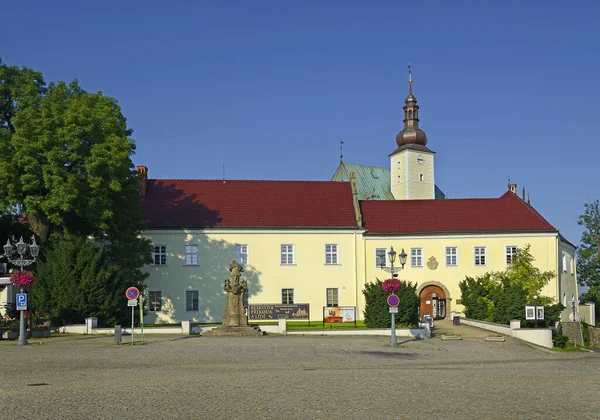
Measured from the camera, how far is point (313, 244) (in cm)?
5288

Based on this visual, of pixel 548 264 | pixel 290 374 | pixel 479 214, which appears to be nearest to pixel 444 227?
pixel 479 214

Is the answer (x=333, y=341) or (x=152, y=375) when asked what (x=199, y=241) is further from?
(x=152, y=375)

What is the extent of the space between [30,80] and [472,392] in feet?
106

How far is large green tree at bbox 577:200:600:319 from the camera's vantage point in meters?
66.8

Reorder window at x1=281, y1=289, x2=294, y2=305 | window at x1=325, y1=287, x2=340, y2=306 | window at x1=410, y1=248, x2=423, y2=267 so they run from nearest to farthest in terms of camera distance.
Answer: window at x1=281, y1=289, x2=294, y2=305 → window at x1=325, y1=287, x2=340, y2=306 → window at x1=410, y1=248, x2=423, y2=267

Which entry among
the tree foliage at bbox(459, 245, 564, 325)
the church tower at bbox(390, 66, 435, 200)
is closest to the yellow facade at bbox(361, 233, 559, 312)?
the tree foliage at bbox(459, 245, 564, 325)

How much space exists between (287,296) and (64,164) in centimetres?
1894

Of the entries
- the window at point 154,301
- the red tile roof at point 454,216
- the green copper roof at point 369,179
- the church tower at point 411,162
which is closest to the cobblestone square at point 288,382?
the window at point 154,301

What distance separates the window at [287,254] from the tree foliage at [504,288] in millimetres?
11643

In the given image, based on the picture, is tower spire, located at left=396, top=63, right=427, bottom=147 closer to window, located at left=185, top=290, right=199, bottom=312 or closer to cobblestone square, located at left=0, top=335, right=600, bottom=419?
window, located at left=185, top=290, right=199, bottom=312

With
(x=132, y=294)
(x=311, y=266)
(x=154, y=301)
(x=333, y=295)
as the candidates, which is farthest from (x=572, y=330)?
(x=132, y=294)

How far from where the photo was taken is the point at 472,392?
53.8 feet

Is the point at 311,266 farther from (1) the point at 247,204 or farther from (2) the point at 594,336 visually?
(2) the point at 594,336

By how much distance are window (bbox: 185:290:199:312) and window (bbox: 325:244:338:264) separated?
911cm
